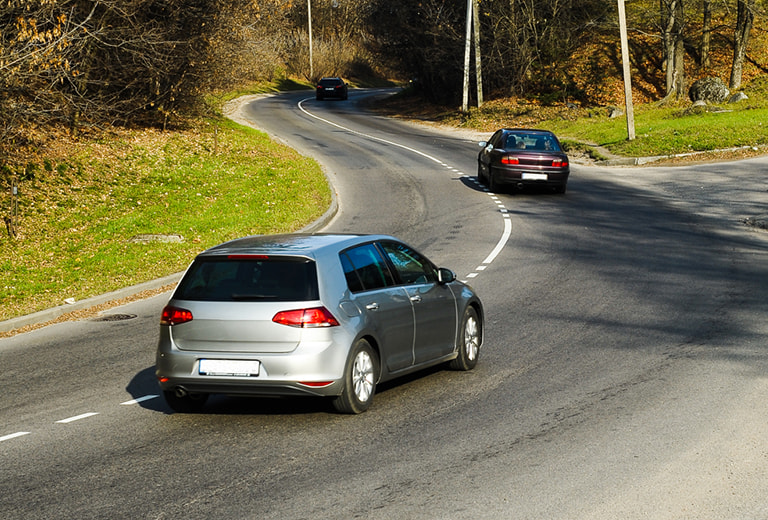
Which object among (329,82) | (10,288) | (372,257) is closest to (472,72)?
(329,82)

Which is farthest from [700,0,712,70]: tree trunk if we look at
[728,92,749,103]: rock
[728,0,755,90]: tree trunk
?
[728,92,749,103]: rock

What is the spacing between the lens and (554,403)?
8602 mm

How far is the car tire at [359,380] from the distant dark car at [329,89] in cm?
6530

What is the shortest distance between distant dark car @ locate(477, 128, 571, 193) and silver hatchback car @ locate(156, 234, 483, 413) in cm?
1849

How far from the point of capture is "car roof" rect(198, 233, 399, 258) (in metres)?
8.43

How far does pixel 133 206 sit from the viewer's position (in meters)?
23.4

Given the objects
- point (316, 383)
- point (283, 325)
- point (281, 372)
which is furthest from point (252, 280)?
point (316, 383)

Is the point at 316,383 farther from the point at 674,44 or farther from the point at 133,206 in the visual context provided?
the point at 674,44

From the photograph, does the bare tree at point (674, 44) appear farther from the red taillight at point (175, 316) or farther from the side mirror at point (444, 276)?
the red taillight at point (175, 316)

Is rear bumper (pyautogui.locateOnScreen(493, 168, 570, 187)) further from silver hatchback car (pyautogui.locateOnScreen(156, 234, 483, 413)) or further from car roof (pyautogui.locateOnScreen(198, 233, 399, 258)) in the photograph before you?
silver hatchback car (pyautogui.locateOnScreen(156, 234, 483, 413))

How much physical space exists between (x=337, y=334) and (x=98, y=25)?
890 inches

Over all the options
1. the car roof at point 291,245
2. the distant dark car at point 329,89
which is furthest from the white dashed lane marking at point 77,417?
the distant dark car at point 329,89

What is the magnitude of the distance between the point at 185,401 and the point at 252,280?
1.40m

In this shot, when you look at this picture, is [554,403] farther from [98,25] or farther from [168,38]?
[168,38]
